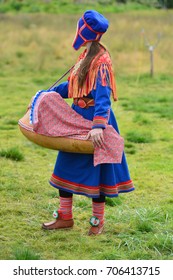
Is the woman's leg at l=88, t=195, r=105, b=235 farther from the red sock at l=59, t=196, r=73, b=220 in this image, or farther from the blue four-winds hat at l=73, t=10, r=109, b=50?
the blue four-winds hat at l=73, t=10, r=109, b=50

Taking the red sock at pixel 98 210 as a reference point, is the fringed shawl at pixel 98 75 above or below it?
above

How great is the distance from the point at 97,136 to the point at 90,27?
2.38ft

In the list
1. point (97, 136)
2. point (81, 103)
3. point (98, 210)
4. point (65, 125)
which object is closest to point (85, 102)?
point (81, 103)

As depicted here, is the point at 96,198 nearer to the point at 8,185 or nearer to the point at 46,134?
the point at 46,134

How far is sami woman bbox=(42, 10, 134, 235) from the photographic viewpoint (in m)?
4.30

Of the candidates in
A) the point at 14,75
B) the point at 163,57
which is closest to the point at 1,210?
the point at 14,75

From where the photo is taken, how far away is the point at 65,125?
175 inches

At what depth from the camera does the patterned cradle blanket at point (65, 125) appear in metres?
4.33

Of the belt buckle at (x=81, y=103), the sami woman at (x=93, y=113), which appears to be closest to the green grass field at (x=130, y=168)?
the sami woman at (x=93, y=113)

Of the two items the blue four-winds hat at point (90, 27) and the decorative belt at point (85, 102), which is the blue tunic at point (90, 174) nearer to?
the decorative belt at point (85, 102)

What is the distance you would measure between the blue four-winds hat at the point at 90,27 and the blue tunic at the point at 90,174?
0.32 meters

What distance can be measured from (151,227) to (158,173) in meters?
1.82
